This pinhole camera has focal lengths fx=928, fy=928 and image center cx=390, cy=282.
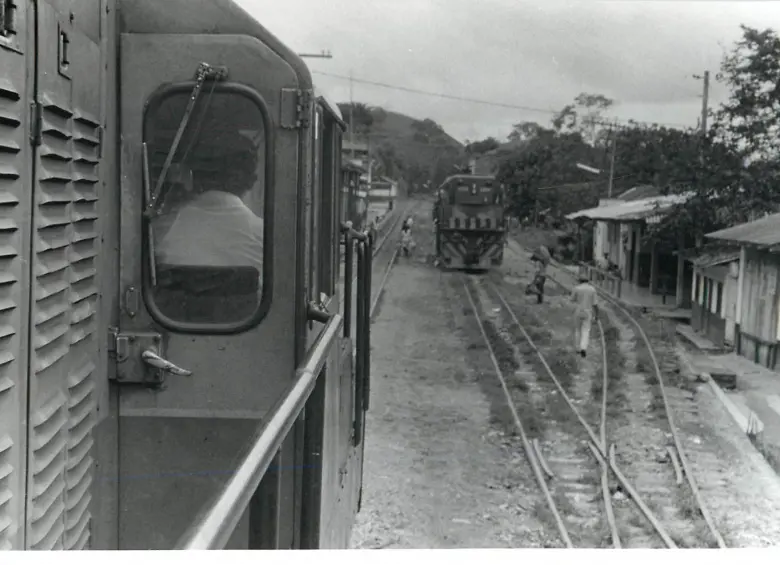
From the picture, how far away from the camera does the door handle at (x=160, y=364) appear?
2.85 meters

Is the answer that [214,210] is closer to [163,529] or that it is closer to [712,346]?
[163,529]

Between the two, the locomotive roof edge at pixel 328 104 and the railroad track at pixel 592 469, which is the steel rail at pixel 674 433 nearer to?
the railroad track at pixel 592 469

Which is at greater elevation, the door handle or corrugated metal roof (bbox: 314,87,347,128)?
corrugated metal roof (bbox: 314,87,347,128)

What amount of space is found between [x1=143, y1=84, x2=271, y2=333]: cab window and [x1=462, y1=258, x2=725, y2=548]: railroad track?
4219 millimetres

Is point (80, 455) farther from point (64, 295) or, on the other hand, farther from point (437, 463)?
point (437, 463)

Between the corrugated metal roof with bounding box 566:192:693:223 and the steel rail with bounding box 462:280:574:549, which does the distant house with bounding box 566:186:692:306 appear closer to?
the corrugated metal roof with bounding box 566:192:693:223

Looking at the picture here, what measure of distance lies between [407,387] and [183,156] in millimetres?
9272

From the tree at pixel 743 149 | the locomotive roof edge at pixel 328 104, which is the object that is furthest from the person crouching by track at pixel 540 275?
the locomotive roof edge at pixel 328 104

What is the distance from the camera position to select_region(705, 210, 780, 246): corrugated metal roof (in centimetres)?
905

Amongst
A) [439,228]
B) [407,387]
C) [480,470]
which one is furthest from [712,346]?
[439,228]

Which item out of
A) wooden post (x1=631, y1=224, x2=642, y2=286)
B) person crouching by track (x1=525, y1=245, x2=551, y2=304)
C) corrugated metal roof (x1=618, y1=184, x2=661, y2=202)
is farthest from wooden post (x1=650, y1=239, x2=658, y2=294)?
person crouching by track (x1=525, y1=245, x2=551, y2=304)

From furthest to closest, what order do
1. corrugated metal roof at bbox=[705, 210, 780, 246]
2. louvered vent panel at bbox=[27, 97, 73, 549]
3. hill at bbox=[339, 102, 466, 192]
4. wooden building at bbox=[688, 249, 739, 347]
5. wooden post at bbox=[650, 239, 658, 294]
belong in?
hill at bbox=[339, 102, 466, 192], wooden post at bbox=[650, 239, 658, 294], wooden building at bbox=[688, 249, 739, 347], corrugated metal roof at bbox=[705, 210, 780, 246], louvered vent panel at bbox=[27, 97, 73, 549]

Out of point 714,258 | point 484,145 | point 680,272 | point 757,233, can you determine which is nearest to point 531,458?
point 757,233

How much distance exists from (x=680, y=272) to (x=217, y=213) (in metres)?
11.5
